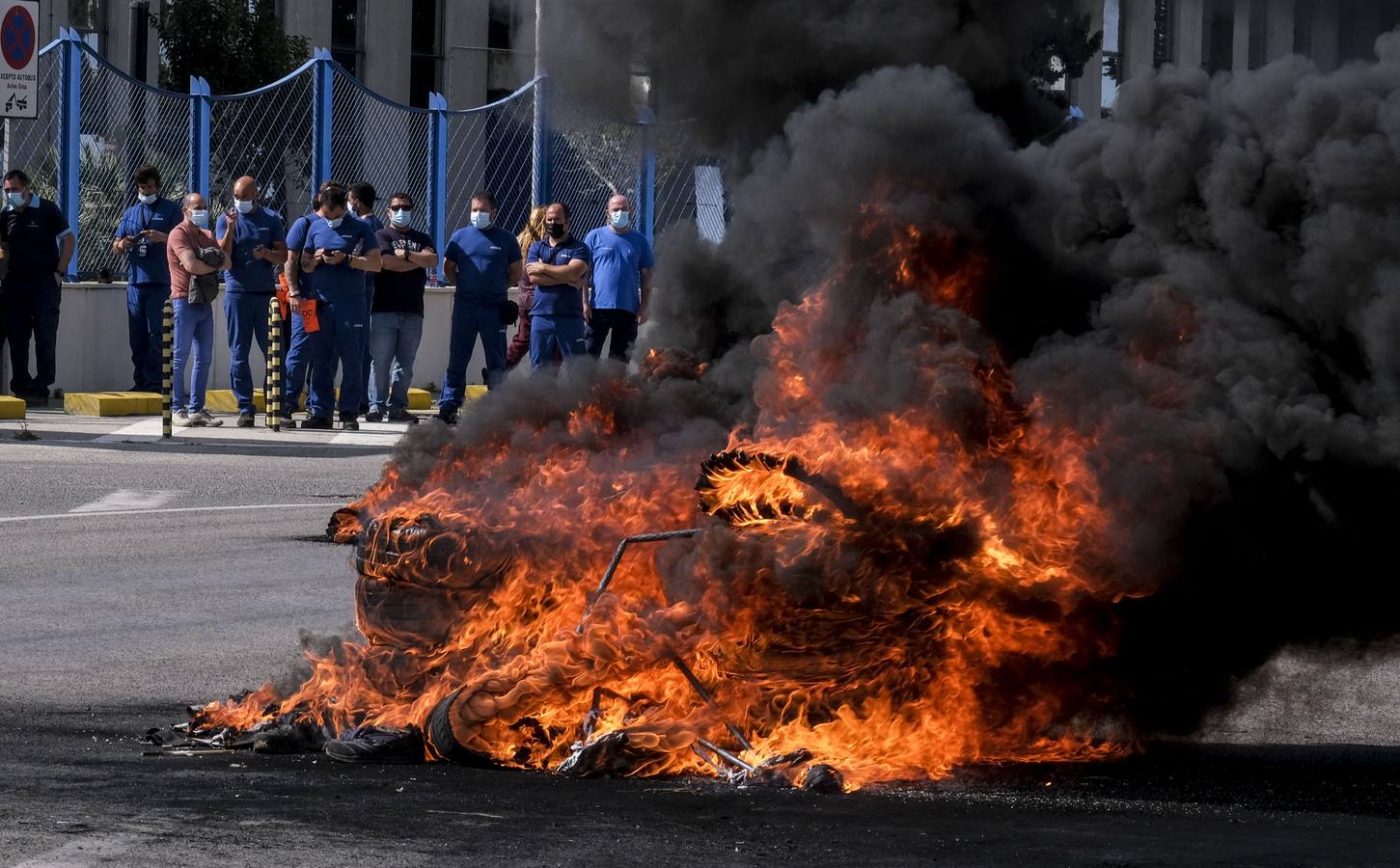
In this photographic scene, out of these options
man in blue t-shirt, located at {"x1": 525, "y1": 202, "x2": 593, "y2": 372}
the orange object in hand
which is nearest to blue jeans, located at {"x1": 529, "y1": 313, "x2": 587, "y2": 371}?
man in blue t-shirt, located at {"x1": 525, "y1": 202, "x2": 593, "y2": 372}

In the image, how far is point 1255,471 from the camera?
6453 millimetres

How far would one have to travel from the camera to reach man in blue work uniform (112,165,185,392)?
20.0m

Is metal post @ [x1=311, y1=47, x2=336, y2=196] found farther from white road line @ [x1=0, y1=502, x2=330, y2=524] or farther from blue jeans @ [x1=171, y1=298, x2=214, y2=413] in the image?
white road line @ [x1=0, y1=502, x2=330, y2=524]

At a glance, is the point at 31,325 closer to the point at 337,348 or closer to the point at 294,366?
the point at 294,366

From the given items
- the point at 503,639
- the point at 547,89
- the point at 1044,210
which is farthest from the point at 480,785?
the point at 547,89

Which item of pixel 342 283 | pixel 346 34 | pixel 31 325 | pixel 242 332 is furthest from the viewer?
pixel 346 34

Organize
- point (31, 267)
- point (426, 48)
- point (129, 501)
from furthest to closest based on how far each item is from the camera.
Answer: point (426, 48)
point (31, 267)
point (129, 501)

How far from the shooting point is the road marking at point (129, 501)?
13.3m

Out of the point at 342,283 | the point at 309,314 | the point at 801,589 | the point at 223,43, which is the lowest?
the point at 801,589

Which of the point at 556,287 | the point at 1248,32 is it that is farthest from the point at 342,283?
the point at 1248,32

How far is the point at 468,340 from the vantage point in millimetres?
19500

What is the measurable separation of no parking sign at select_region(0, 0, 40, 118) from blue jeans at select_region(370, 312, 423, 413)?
11.6 ft

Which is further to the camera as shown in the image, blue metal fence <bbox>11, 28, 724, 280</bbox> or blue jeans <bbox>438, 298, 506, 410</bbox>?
blue metal fence <bbox>11, 28, 724, 280</bbox>

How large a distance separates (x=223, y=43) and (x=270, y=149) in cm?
1250
